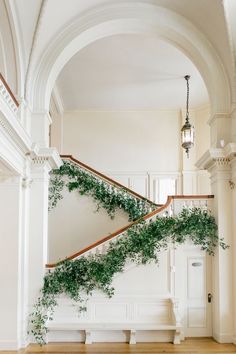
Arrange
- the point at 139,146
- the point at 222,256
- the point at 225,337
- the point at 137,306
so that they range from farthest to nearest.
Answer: the point at 139,146
the point at 137,306
the point at 222,256
the point at 225,337

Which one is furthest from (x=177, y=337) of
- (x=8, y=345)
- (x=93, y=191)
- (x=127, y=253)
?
(x=93, y=191)

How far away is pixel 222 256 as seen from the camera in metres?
8.50

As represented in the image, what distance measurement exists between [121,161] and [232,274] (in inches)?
242

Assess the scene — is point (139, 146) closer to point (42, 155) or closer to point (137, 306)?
point (42, 155)

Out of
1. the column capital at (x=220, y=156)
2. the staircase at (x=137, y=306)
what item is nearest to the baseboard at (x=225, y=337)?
the staircase at (x=137, y=306)

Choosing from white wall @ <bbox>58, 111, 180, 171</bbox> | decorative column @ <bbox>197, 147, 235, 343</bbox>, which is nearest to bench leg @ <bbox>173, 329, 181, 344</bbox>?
decorative column @ <bbox>197, 147, 235, 343</bbox>

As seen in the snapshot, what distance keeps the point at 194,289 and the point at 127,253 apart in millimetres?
1478

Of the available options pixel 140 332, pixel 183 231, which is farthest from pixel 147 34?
pixel 140 332

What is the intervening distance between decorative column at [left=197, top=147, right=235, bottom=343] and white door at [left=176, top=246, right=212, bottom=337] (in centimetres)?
16

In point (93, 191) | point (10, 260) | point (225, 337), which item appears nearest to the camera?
point (10, 260)

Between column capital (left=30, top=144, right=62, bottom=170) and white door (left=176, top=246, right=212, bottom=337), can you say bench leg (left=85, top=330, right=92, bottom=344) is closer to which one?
white door (left=176, top=246, right=212, bottom=337)

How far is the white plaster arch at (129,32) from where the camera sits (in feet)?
28.3

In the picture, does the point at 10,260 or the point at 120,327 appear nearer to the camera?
the point at 10,260

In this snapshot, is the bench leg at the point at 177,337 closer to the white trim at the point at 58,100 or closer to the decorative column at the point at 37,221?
the decorative column at the point at 37,221
